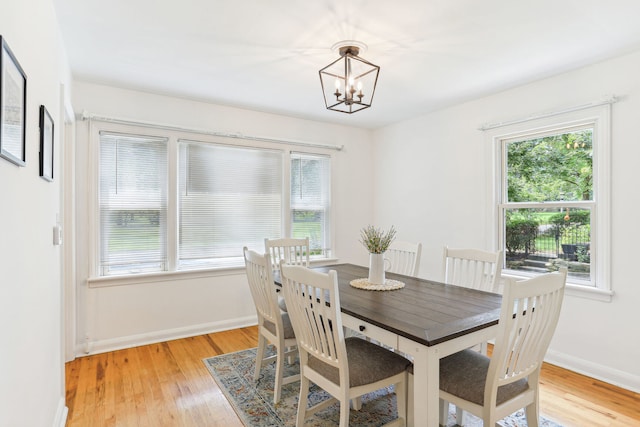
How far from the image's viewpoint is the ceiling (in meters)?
1.96

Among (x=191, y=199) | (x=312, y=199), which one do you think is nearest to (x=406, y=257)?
(x=312, y=199)

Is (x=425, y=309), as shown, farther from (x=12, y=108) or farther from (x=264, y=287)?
(x=12, y=108)

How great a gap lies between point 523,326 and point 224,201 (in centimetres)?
307

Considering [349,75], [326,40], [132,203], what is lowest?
[132,203]

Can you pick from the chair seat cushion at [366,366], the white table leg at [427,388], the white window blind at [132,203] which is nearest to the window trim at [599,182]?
the chair seat cushion at [366,366]

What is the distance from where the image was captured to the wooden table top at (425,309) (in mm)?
1540

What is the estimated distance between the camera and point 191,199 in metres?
3.61

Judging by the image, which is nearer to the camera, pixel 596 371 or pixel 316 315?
pixel 316 315

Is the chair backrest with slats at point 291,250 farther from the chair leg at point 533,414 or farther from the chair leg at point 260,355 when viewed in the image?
the chair leg at point 533,414

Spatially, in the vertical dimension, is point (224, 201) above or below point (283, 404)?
above

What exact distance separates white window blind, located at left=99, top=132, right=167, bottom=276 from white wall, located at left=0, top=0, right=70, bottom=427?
1.16 m

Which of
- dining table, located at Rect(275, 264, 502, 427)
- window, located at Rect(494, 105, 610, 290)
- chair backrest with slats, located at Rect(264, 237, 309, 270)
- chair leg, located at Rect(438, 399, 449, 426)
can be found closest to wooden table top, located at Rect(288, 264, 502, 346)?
dining table, located at Rect(275, 264, 502, 427)

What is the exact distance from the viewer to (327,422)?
2.09 meters

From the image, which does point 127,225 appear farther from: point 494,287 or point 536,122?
point 536,122
